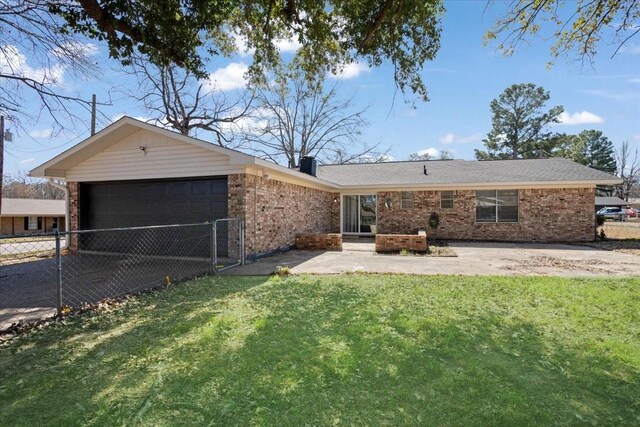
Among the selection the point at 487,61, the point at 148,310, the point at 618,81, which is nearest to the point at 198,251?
the point at 148,310

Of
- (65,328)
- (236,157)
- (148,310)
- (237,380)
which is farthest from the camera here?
(236,157)

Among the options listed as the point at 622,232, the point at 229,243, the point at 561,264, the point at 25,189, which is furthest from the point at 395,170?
the point at 25,189

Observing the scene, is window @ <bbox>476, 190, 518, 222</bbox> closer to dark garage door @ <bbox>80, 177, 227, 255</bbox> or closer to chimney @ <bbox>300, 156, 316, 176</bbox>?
chimney @ <bbox>300, 156, 316, 176</bbox>

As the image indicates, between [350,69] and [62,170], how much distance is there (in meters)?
9.77

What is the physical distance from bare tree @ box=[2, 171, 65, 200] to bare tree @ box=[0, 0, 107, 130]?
47.5 m

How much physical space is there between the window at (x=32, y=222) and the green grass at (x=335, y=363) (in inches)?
1243

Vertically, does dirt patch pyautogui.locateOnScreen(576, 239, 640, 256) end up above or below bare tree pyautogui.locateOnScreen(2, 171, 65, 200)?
below

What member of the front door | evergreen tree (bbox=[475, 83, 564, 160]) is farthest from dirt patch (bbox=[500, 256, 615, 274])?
evergreen tree (bbox=[475, 83, 564, 160])

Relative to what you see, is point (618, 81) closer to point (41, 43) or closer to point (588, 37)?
point (588, 37)

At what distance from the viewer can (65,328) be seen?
428 centimetres

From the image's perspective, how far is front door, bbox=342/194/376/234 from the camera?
1659 cm

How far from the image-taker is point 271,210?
1051cm

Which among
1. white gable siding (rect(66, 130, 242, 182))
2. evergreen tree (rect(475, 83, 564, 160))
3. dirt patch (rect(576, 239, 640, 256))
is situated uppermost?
evergreen tree (rect(475, 83, 564, 160))

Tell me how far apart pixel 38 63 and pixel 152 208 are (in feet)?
18.5
